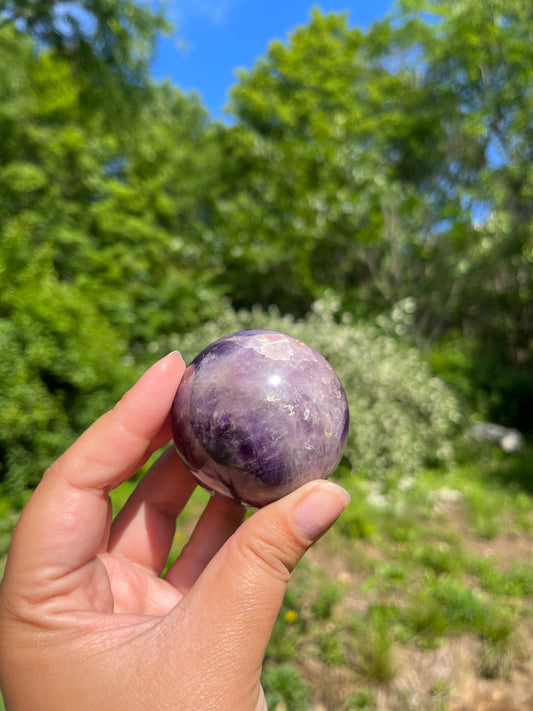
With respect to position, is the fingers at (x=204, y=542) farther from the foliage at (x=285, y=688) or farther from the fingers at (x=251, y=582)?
the foliage at (x=285, y=688)

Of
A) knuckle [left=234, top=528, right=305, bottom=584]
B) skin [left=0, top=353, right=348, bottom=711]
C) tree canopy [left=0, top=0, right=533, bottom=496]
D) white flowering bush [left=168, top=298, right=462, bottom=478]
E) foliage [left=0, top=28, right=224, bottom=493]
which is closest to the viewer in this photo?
skin [left=0, top=353, right=348, bottom=711]

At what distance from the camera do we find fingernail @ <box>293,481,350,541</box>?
4.56 feet

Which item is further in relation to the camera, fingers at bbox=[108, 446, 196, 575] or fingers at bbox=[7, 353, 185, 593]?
fingers at bbox=[108, 446, 196, 575]

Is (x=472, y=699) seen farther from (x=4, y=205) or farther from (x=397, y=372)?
(x=4, y=205)

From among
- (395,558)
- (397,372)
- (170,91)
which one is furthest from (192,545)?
(170,91)

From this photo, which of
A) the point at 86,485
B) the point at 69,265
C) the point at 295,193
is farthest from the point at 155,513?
the point at 295,193

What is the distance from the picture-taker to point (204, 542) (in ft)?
6.70

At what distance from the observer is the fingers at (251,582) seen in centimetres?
125

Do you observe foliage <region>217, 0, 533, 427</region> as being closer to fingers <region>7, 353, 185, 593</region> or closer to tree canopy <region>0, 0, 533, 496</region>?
tree canopy <region>0, 0, 533, 496</region>

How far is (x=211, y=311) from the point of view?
26.0 ft

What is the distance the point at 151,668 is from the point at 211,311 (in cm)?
692

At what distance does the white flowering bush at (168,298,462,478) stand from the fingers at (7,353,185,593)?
178 inches

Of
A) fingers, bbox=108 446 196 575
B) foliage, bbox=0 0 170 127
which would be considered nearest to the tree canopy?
foliage, bbox=0 0 170 127

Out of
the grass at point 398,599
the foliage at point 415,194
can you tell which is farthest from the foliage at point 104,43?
the grass at point 398,599
